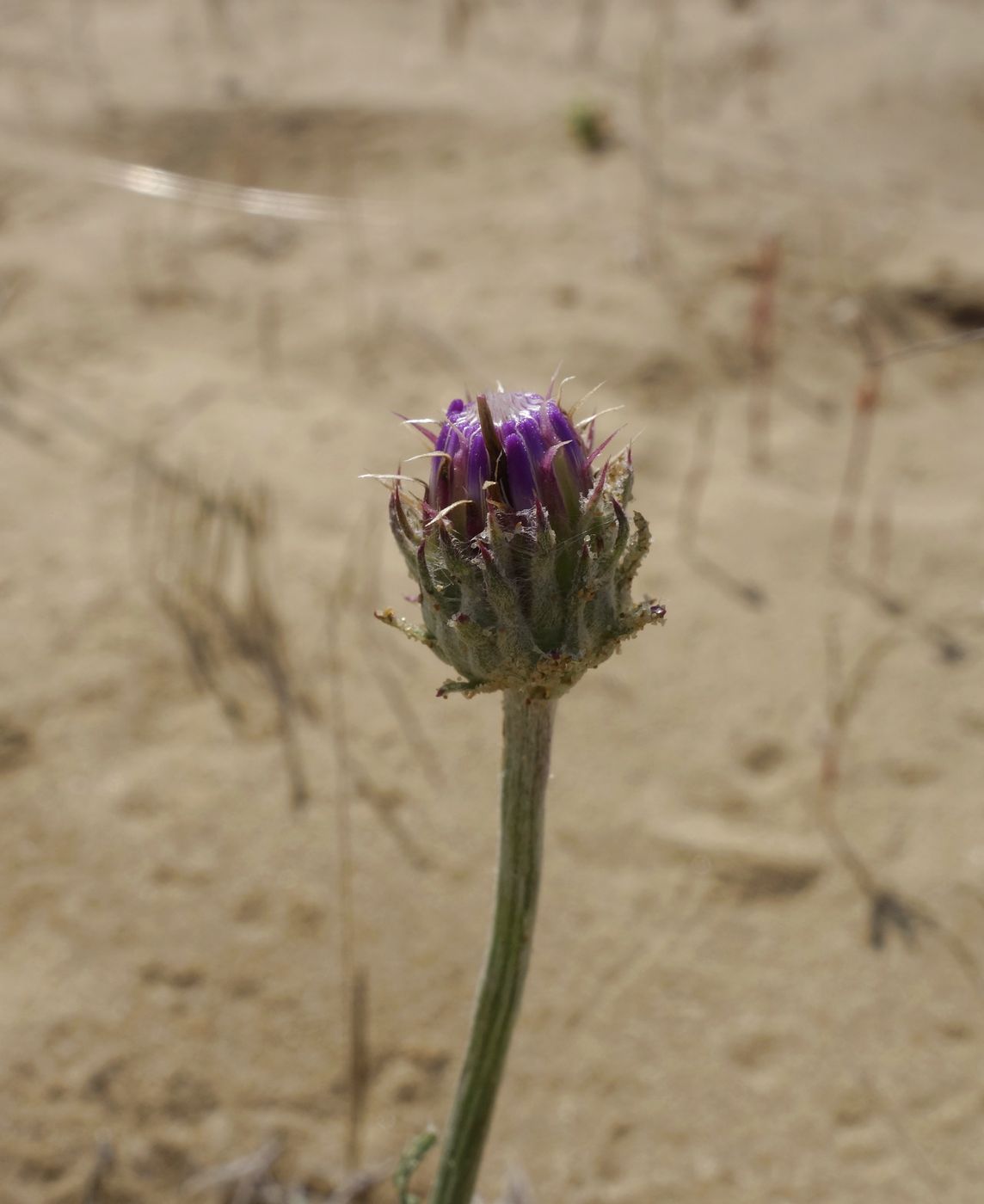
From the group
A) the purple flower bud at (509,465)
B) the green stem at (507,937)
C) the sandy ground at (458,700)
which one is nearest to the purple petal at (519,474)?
the purple flower bud at (509,465)

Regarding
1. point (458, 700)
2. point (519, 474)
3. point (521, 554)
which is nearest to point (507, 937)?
point (521, 554)

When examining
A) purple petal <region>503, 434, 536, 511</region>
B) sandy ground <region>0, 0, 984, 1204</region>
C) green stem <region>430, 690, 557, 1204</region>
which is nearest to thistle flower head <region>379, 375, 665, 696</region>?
purple petal <region>503, 434, 536, 511</region>

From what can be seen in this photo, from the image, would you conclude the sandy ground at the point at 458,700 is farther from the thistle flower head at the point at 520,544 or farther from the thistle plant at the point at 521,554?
the thistle flower head at the point at 520,544

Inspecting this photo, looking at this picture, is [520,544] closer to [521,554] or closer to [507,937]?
[521,554]

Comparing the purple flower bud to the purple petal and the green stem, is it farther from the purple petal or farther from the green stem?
the green stem

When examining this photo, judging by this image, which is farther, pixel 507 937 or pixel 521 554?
pixel 507 937

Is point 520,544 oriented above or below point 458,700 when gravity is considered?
below

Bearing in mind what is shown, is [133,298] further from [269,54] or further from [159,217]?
Result: [269,54]
